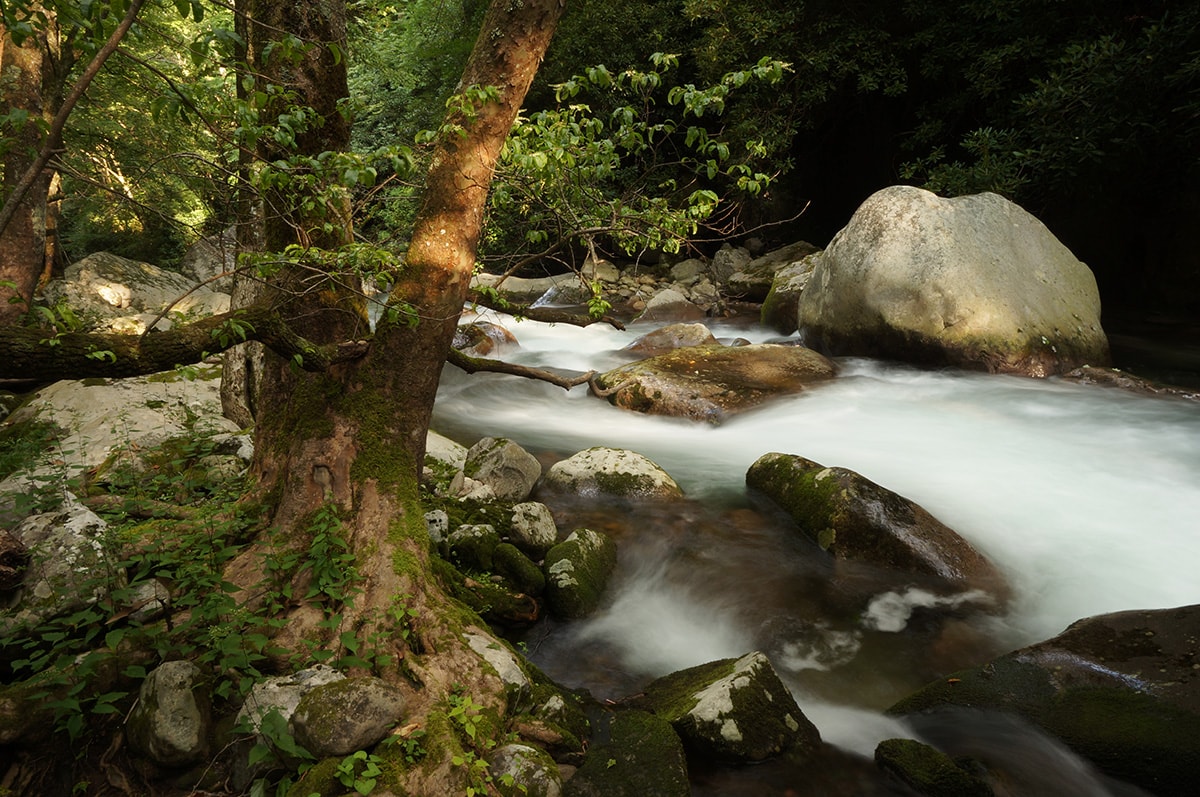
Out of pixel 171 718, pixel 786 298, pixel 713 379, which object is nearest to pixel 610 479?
pixel 713 379

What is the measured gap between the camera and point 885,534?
16.3 feet

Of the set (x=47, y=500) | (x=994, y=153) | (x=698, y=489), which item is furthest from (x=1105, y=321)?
(x=47, y=500)

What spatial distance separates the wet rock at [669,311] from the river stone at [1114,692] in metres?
11.2

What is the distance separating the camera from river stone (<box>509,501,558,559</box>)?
481 cm

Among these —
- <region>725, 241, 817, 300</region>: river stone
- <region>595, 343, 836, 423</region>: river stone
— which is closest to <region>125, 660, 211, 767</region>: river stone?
<region>595, 343, 836, 423</region>: river stone

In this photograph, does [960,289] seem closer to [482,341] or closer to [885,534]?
[885,534]

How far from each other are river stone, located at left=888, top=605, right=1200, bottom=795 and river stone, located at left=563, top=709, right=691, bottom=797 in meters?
1.36

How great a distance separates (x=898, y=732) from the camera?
3512 mm

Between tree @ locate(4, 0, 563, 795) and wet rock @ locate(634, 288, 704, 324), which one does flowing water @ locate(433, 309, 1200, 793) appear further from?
wet rock @ locate(634, 288, 704, 324)

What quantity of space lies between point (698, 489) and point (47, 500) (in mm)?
4698

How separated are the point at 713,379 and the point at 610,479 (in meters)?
3.10

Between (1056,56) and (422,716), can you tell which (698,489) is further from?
(1056,56)

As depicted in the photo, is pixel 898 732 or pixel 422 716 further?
pixel 898 732

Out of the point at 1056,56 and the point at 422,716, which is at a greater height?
the point at 1056,56
